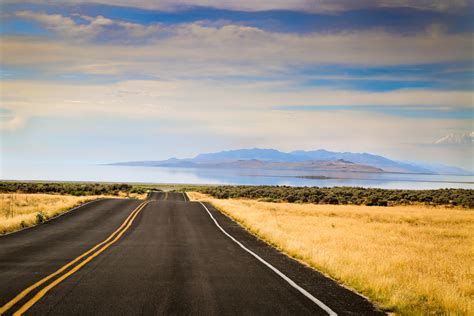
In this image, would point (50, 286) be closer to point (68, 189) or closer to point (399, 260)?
point (399, 260)

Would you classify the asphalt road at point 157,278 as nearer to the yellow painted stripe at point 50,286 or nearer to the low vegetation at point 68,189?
the yellow painted stripe at point 50,286

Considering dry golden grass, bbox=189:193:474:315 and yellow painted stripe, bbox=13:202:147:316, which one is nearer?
yellow painted stripe, bbox=13:202:147:316

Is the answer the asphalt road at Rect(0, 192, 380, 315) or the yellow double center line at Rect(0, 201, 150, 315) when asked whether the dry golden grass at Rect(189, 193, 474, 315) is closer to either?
the asphalt road at Rect(0, 192, 380, 315)

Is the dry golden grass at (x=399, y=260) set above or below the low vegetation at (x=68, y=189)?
above

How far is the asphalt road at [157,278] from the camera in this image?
7.24 metres

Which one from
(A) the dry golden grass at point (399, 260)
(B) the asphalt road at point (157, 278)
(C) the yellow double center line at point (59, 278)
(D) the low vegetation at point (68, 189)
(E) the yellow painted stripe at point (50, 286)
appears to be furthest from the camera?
(D) the low vegetation at point (68, 189)

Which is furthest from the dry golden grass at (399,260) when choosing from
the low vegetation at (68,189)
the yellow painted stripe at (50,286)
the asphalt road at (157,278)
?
the low vegetation at (68,189)

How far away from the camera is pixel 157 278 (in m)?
9.49

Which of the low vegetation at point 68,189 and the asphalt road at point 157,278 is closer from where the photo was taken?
the asphalt road at point 157,278

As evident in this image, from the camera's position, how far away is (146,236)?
17766 millimetres

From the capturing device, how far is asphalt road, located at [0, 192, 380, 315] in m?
7.24

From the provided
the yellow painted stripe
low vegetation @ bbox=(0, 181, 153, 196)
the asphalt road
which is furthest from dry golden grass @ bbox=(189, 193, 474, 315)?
low vegetation @ bbox=(0, 181, 153, 196)

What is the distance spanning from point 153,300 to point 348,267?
19.9 feet

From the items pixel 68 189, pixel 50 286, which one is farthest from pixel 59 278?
pixel 68 189
